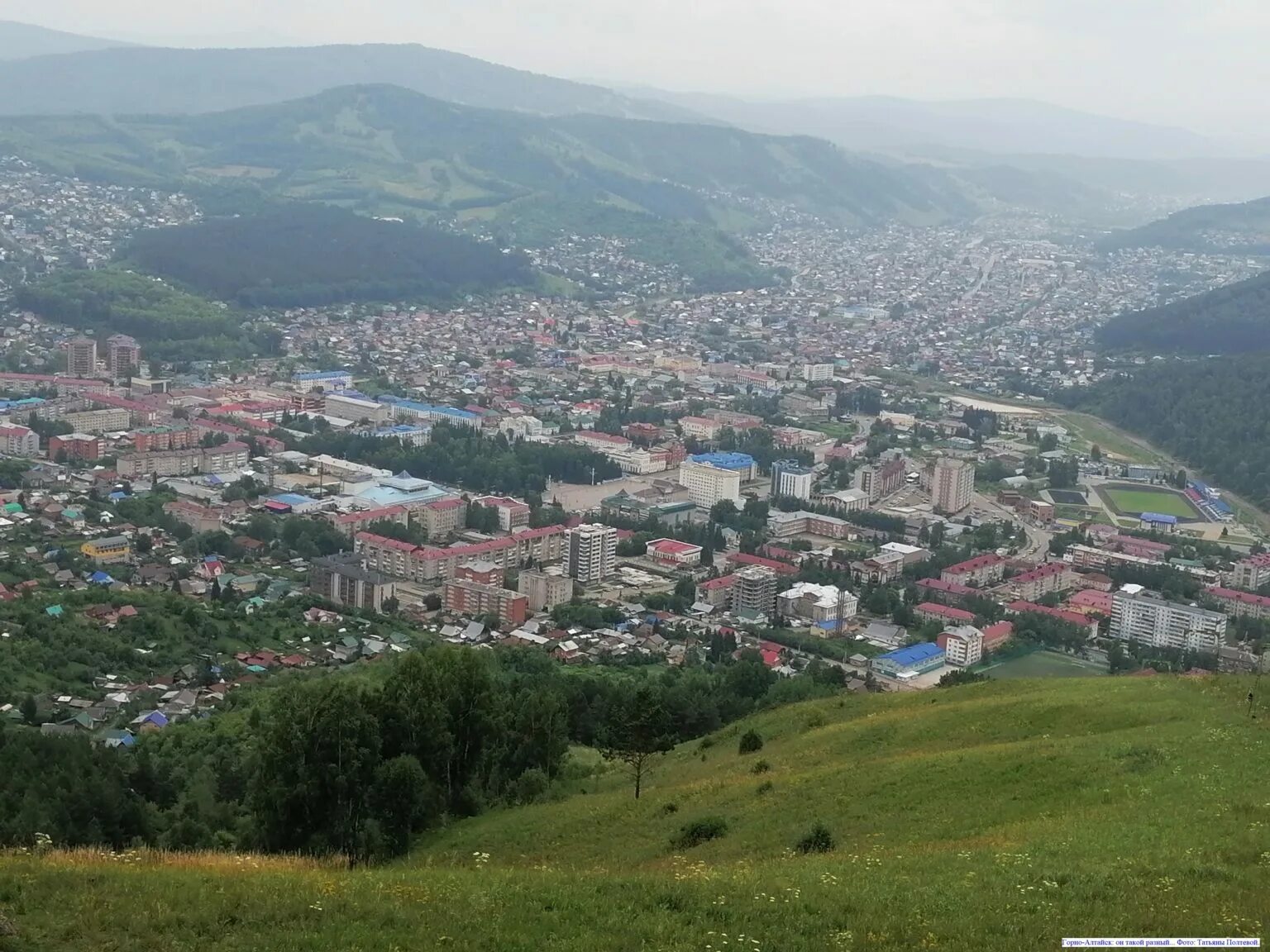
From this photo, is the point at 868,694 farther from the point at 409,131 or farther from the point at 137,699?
the point at 409,131

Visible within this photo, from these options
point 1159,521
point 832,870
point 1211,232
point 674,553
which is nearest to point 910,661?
point 674,553

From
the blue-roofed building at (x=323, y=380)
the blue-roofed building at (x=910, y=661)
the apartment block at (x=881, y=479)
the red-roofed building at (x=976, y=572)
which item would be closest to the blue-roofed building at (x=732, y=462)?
the apartment block at (x=881, y=479)

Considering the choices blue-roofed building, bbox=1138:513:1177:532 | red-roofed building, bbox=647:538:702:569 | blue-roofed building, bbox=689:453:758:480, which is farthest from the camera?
blue-roofed building, bbox=689:453:758:480

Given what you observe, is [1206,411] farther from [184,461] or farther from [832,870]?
[832,870]

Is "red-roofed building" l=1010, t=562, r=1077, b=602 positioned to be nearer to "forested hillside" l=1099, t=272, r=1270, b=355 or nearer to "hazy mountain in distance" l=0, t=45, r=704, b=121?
"forested hillside" l=1099, t=272, r=1270, b=355

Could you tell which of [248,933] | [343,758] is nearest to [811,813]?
[343,758]

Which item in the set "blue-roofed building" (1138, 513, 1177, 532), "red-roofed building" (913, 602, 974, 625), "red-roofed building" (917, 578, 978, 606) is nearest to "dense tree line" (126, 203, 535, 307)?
"blue-roofed building" (1138, 513, 1177, 532)
